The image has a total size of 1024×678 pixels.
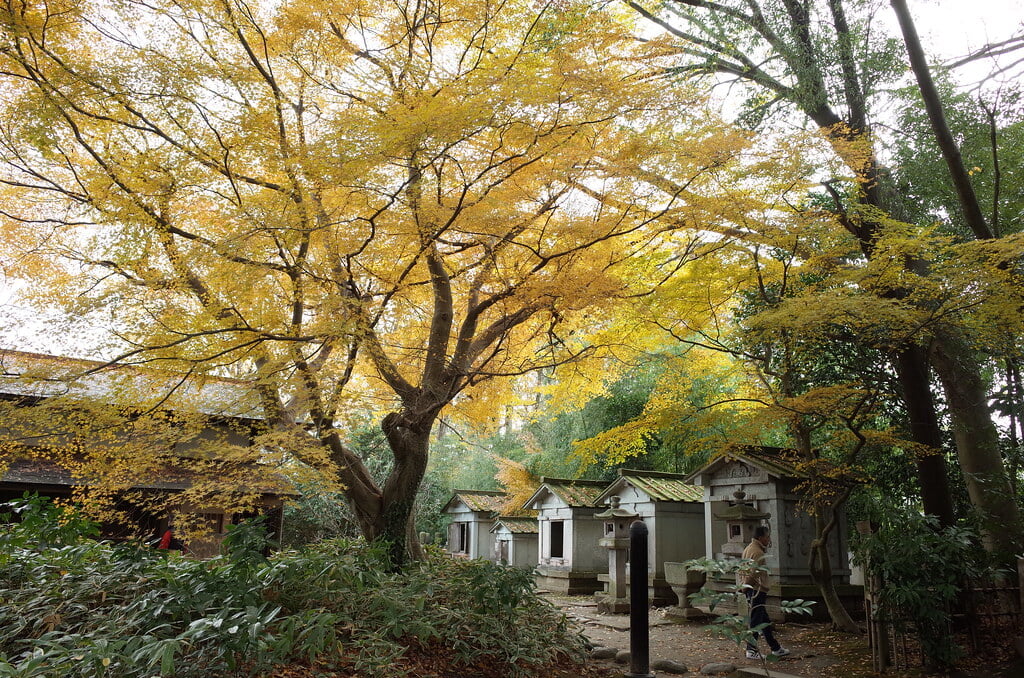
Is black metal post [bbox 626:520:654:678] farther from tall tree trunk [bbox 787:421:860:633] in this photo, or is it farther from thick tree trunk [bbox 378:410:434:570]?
tall tree trunk [bbox 787:421:860:633]

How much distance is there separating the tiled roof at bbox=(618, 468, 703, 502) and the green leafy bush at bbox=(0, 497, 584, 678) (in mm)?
5770

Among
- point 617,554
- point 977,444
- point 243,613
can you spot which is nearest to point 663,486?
point 617,554

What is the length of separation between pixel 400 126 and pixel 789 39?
22.4ft

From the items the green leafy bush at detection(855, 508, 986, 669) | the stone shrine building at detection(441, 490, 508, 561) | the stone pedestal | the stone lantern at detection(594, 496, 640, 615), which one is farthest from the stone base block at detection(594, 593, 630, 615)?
the stone shrine building at detection(441, 490, 508, 561)

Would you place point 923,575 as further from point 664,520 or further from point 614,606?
point 664,520

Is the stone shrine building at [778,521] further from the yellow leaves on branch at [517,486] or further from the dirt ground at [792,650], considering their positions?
the yellow leaves on branch at [517,486]

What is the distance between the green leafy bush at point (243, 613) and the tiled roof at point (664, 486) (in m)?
5.77

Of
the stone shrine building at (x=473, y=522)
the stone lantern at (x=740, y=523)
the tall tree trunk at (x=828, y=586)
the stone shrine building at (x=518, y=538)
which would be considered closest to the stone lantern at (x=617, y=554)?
the stone lantern at (x=740, y=523)

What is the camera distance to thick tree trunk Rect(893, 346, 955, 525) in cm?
854

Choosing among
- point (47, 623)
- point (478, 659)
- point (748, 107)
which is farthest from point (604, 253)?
point (47, 623)

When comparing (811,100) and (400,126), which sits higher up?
(811,100)

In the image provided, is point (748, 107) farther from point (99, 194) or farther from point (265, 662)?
point (265, 662)

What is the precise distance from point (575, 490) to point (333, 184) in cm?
1151

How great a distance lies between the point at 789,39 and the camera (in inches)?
375
